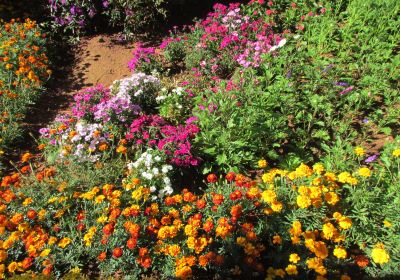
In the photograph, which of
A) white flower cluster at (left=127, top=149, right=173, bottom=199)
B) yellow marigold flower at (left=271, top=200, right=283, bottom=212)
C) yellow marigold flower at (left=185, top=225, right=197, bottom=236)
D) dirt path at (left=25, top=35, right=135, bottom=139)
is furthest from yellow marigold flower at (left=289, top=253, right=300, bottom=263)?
dirt path at (left=25, top=35, right=135, bottom=139)

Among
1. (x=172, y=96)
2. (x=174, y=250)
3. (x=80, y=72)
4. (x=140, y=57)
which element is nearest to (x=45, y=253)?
(x=174, y=250)

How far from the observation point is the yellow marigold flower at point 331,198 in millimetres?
2967

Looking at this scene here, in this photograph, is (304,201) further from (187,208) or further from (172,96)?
(172,96)

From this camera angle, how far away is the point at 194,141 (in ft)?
13.4

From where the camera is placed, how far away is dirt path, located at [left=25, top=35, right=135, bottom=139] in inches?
210

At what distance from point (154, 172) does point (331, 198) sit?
1745mm

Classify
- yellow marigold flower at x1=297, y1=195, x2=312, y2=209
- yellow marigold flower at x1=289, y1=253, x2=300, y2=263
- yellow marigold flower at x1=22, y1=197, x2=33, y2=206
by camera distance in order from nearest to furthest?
1. yellow marigold flower at x1=289, y1=253, x2=300, y2=263
2. yellow marigold flower at x1=297, y1=195, x2=312, y2=209
3. yellow marigold flower at x1=22, y1=197, x2=33, y2=206

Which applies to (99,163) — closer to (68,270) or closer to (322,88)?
(68,270)

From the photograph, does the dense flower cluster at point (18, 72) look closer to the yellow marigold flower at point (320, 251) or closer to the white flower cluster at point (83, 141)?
the white flower cluster at point (83, 141)

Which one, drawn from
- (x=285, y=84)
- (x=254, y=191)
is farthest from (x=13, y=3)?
(x=254, y=191)

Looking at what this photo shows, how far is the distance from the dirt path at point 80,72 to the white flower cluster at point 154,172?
2161mm

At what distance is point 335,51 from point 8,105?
17.2 ft

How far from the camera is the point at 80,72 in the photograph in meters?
6.18

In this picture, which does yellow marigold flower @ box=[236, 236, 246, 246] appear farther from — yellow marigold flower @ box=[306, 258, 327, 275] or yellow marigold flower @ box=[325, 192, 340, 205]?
yellow marigold flower @ box=[325, 192, 340, 205]
